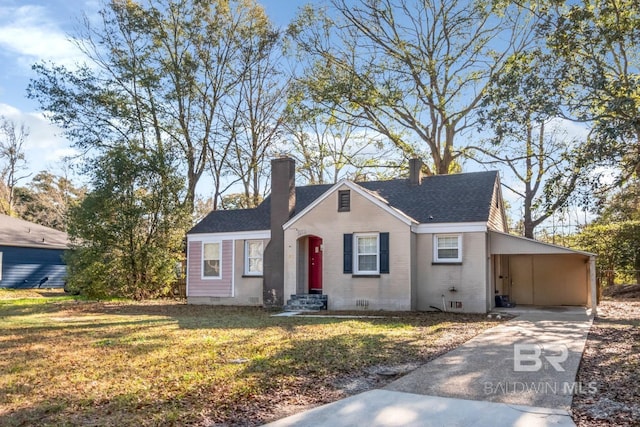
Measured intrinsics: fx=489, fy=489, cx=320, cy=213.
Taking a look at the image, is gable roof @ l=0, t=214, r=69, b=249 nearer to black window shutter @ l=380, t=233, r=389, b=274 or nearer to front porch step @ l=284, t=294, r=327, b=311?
front porch step @ l=284, t=294, r=327, b=311

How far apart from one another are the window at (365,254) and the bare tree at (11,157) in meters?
32.4

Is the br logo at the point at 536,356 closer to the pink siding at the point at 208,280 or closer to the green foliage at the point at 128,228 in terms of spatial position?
the pink siding at the point at 208,280

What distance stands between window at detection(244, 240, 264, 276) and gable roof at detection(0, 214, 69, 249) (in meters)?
15.2

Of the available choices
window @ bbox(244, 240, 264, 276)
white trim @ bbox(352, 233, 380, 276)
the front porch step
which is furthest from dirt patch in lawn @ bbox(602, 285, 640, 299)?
window @ bbox(244, 240, 264, 276)

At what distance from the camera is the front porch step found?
1667 cm

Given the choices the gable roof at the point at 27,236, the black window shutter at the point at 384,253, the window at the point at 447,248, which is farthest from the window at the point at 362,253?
the gable roof at the point at 27,236

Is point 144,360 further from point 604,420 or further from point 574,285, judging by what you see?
point 574,285

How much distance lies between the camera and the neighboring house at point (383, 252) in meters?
15.8

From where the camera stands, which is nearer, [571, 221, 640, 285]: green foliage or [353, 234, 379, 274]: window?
[353, 234, 379, 274]: window

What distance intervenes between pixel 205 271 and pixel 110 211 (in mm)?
5105

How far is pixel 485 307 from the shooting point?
50.3ft

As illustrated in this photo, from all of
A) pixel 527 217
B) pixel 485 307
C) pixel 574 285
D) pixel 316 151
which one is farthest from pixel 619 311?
pixel 316 151

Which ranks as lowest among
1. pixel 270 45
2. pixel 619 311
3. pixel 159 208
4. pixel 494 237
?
pixel 619 311

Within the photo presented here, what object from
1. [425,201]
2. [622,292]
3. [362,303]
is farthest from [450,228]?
[622,292]
